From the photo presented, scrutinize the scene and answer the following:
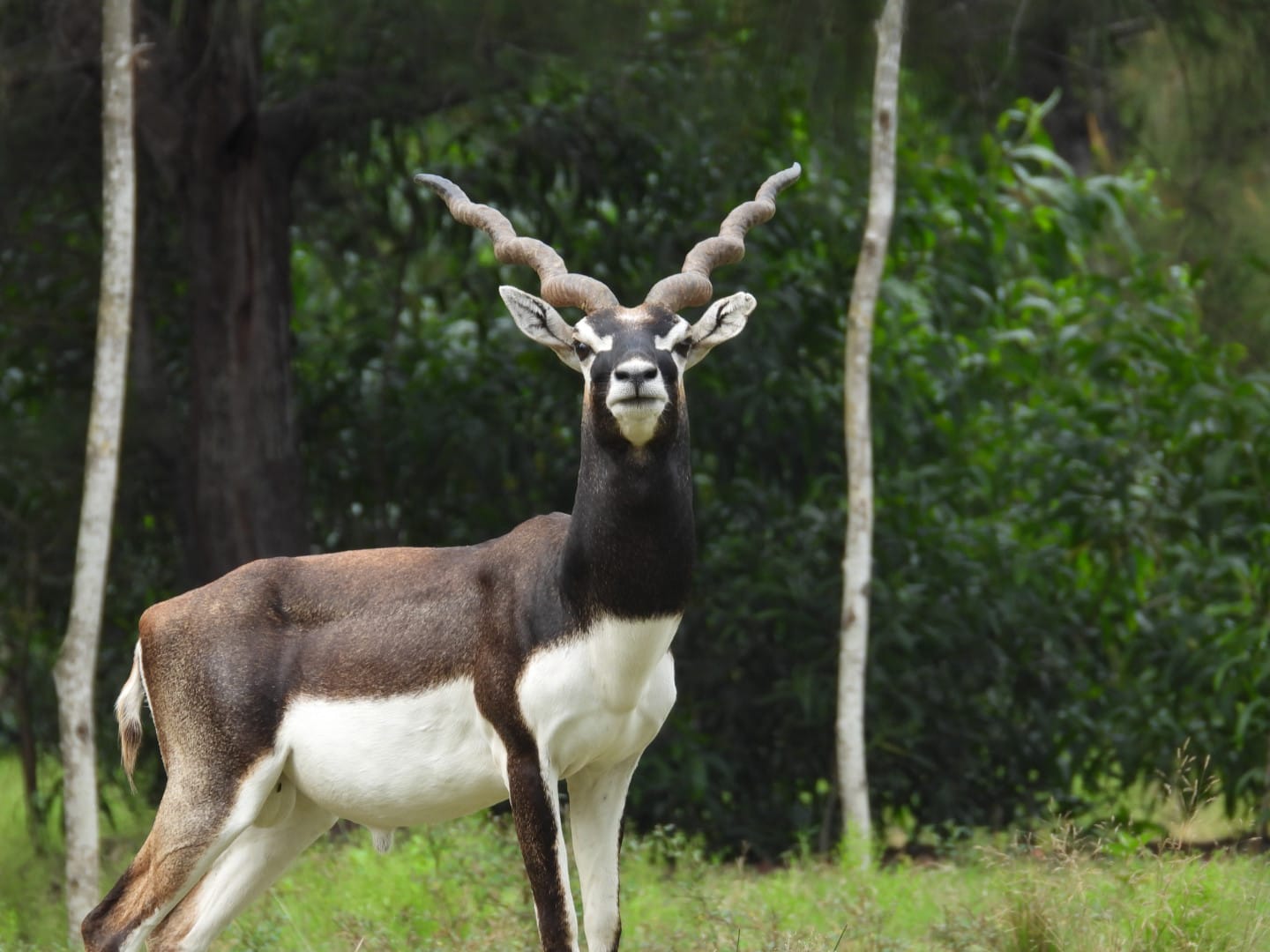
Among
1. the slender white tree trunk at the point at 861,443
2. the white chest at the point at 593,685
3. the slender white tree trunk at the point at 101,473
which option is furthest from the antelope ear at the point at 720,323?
the slender white tree trunk at the point at 101,473

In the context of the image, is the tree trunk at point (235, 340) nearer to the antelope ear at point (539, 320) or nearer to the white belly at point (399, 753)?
the white belly at point (399, 753)

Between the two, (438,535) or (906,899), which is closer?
(906,899)

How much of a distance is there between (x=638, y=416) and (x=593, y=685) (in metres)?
0.76

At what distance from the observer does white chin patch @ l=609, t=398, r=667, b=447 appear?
14.1ft

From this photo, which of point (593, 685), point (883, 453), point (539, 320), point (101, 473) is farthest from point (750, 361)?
point (593, 685)

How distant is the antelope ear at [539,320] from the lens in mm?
4715

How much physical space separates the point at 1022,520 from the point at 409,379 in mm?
3622

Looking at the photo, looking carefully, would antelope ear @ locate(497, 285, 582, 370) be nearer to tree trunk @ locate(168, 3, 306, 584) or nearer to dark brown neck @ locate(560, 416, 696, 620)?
dark brown neck @ locate(560, 416, 696, 620)

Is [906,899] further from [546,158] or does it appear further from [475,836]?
[546,158]

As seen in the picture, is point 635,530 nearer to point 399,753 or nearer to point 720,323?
point 720,323

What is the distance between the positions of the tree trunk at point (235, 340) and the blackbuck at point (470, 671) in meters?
3.68

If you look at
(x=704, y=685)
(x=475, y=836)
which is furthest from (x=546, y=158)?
(x=475, y=836)

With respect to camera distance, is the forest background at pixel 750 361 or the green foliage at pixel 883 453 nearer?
the forest background at pixel 750 361

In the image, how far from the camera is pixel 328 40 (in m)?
8.62
